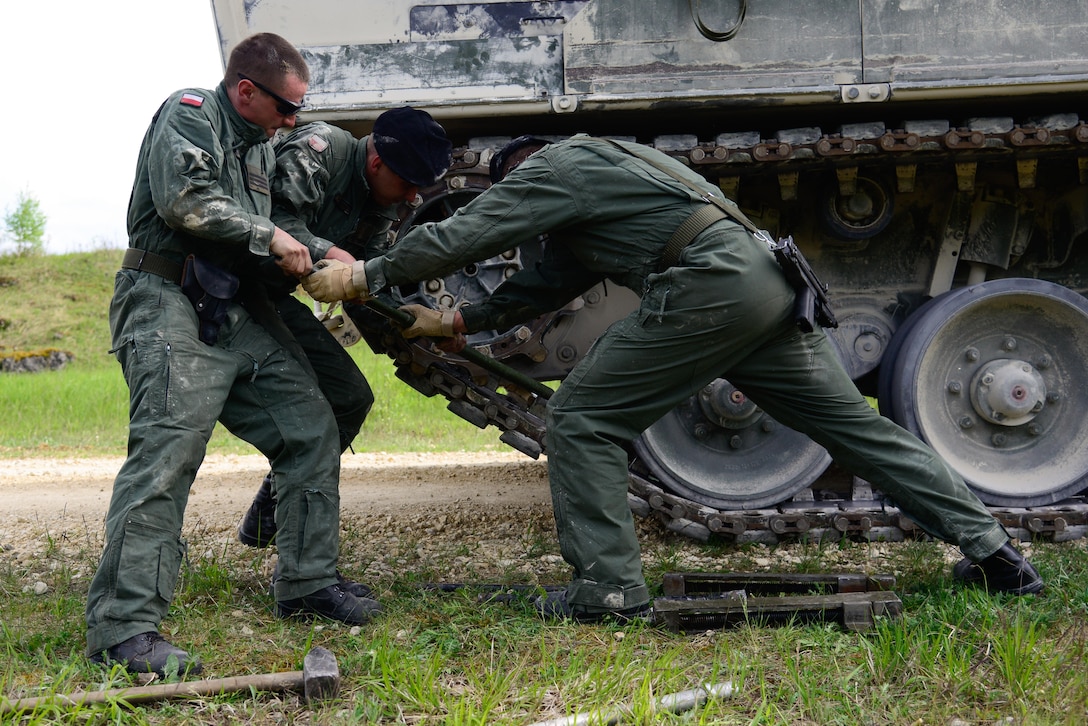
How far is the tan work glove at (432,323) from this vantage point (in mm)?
4395

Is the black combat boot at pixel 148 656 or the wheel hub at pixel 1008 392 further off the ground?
the wheel hub at pixel 1008 392

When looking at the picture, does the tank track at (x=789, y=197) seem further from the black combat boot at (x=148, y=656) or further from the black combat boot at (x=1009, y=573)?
the black combat boot at (x=148, y=656)

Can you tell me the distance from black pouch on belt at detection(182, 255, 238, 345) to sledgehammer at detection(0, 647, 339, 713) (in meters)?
1.27

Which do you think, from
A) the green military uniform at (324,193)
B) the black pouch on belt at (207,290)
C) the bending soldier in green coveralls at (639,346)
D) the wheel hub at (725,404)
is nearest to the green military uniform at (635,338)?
the bending soldier in green coveralls at (639,346)

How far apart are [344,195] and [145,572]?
72.0 inches

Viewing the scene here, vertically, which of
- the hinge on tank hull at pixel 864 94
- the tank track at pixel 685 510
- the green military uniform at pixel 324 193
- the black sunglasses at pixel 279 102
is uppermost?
the black sunglasses at pixel 279 102

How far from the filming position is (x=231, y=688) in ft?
10.3

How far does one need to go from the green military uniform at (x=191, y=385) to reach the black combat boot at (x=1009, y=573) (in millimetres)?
2471

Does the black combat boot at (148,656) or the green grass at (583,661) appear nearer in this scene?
the green grass at (583,661)

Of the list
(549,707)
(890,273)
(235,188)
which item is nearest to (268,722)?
(549,707)

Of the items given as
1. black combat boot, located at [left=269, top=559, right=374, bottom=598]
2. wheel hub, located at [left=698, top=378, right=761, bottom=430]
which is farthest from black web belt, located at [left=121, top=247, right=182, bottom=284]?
wheel hub, located at [left=698, top=378, right=761, bottom=430]

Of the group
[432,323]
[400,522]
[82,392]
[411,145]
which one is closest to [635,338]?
[432,323]

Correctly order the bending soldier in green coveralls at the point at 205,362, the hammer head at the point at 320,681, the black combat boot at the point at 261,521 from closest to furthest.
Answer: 1. the hammer head at the point at 320,681
2. the bending soldier in green coveralls at the point at 205,362
3. the black combat boot at the point at 261,521

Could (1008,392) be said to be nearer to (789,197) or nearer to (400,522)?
(789,197)
